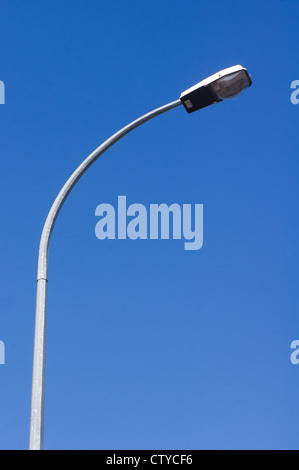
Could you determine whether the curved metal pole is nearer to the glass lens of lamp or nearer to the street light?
the street light

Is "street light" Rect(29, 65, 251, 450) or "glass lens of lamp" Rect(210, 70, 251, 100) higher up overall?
"glass lens of lamp" Rect(210, 70, 251, 100)

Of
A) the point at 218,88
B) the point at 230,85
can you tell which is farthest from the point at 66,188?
the point at 230,85

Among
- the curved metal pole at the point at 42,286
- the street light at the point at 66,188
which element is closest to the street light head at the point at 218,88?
the street light at the point at 66,188

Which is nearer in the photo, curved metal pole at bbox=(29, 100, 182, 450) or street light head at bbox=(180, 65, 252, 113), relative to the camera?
curved metal pole at bbox=(29, 100, 182, 450)

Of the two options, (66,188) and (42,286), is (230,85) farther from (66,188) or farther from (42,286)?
(42,286)

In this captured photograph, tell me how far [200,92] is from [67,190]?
1.66m

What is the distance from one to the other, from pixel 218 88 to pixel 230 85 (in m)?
→ 0.12

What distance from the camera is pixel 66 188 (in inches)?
272

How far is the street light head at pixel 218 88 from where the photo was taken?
7.24m

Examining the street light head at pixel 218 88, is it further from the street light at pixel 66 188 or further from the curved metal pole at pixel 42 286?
the curved metal pole at pixel 42 286

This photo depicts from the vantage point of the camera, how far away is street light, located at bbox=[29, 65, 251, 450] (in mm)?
5613

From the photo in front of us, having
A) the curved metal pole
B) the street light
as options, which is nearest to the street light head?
the street light
